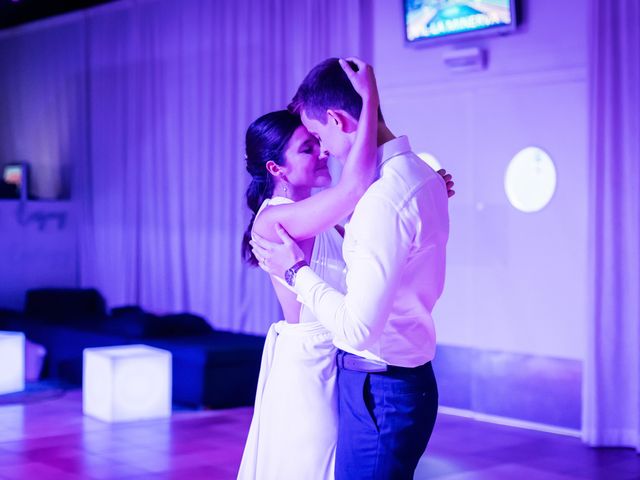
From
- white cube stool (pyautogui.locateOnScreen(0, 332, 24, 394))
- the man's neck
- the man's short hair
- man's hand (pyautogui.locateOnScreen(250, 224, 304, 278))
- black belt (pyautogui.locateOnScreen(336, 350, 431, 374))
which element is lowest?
white cube stool (pyautogui.locateOnScreen(0, 332, 24, 394))

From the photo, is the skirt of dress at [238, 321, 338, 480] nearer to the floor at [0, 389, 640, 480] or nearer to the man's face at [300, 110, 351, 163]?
the man's face at [300, 110, 351, 163]

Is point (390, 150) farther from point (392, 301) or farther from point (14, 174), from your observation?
point (14, 174)

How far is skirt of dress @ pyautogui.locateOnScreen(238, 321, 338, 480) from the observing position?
6.81 ft

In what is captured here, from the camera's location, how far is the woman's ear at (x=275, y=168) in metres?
2.43

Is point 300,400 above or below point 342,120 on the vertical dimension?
below

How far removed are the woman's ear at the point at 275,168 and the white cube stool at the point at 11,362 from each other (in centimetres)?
436

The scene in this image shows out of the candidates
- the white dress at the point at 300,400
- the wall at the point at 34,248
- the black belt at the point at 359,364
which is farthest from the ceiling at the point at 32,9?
the black belt at the point at 359,364

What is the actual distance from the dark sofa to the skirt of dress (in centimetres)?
363

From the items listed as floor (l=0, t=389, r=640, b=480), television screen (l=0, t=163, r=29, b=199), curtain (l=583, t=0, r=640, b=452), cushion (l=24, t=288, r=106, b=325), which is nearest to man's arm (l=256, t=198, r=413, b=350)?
floor (l=0, t=389, r=640, b=480)

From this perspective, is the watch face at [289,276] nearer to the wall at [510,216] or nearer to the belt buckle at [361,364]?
the belt buckle at [361,364]

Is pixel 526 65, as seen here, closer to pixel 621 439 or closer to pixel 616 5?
pixel 616 5

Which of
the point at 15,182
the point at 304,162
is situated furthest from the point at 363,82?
the point at 15,182

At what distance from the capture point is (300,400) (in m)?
2.08

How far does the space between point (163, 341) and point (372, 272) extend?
491cm
